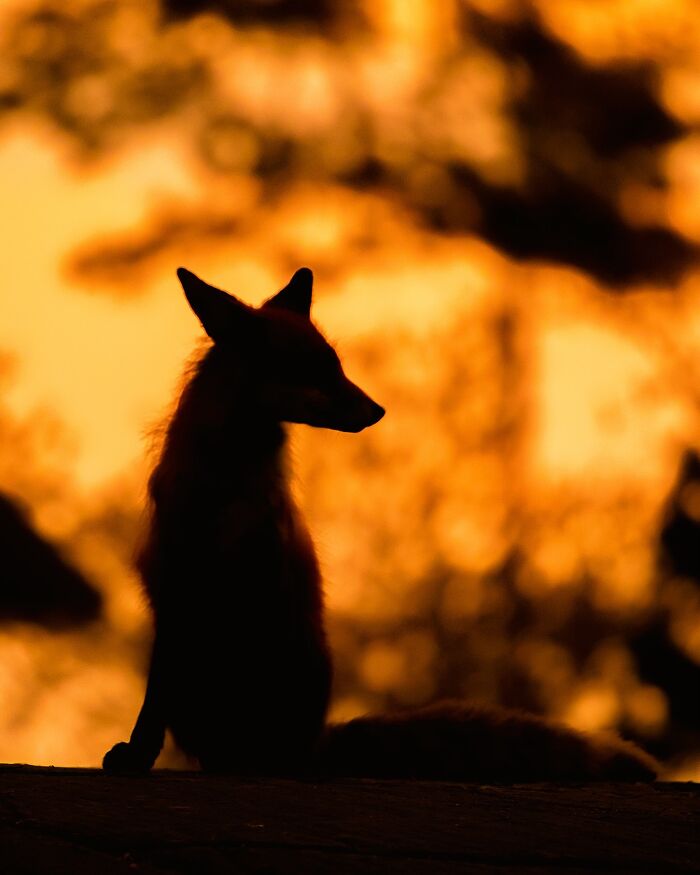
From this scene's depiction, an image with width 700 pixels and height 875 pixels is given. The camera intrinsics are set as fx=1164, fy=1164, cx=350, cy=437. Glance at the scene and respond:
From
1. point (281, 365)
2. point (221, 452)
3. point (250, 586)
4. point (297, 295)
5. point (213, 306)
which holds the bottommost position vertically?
point (250, 586)

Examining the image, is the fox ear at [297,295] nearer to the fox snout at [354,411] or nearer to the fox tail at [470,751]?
the fox snout at [354,411]

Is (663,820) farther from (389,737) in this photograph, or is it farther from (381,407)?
(381,407)

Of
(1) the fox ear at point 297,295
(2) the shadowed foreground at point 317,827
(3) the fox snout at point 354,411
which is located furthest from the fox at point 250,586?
(2) the shadowed foreground at point 317,827

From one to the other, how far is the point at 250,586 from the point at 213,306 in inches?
32.5

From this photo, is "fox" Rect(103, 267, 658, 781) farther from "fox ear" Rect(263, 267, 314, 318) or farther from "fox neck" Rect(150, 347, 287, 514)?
"fox ear" Rect(263, 267, 314, 318)

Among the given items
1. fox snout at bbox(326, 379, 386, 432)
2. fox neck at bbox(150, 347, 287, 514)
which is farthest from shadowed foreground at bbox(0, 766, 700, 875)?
fox snout at bbox(326, 379, 386, 432)

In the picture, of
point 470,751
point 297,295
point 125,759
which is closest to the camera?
point 125,759

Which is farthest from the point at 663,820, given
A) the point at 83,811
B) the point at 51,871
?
the point at 51,871

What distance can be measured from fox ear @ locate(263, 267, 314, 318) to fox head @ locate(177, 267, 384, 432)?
0.33 meters

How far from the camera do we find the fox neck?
337cm

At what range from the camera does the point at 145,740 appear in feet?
10.6

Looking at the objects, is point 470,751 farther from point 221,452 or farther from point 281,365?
point 281,365

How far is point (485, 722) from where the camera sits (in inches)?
147

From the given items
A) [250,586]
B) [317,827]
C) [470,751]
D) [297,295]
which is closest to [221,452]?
[250,586]
